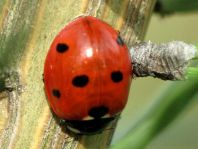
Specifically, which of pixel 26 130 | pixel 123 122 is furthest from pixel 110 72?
pixel 123 122

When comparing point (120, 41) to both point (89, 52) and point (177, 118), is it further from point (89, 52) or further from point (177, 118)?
point (177, 118)

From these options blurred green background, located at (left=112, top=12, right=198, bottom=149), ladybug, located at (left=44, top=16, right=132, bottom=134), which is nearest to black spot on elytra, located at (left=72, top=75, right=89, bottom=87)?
ladybug, located at (left=44, top=16, right=132, bottom=134)

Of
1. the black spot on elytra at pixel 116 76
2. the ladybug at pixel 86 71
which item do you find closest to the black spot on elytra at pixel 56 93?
the ladybug at pixel 86 71

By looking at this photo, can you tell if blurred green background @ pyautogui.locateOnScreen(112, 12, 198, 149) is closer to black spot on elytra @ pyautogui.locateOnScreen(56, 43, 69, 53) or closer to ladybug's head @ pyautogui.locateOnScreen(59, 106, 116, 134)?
ladybug's head @ pyautogui.locateOnScreen(59, 106, 116, 134)

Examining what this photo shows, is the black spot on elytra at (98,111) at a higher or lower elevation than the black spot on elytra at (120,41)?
lower

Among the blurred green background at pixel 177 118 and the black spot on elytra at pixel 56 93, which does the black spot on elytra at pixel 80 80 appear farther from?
the blurred green background at pixel 177 118

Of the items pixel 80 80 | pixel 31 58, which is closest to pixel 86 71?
pixel 80 80

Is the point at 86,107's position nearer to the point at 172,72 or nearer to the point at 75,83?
the point at 75,83
